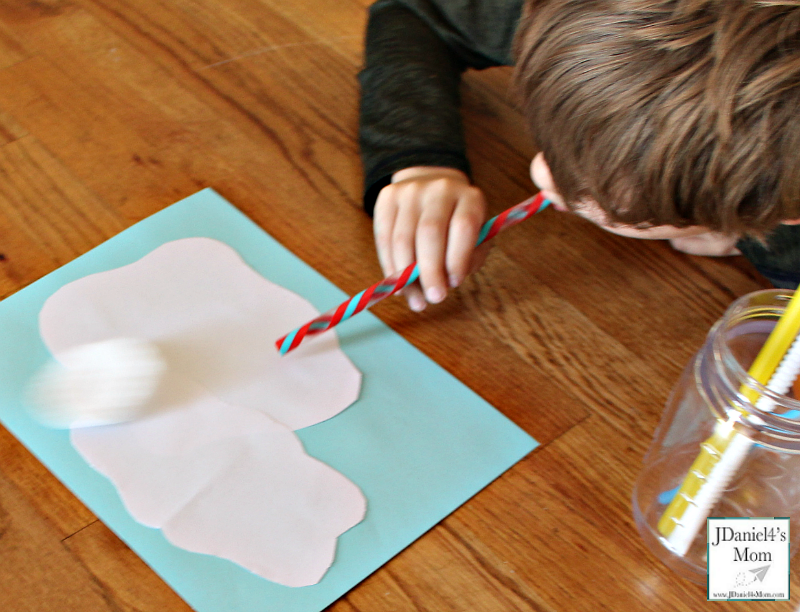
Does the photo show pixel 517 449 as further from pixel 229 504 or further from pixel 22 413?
pixel 22 413

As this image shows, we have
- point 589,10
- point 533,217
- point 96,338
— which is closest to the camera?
point 589,10

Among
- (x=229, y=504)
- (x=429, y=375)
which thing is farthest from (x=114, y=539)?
(x=429, y=375)

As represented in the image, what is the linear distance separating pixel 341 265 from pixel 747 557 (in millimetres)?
344

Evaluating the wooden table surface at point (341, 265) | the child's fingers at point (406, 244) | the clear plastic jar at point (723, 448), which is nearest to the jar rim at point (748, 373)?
the clear plastic jar at point (723, 448)

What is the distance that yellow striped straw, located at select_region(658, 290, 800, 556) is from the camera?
1.23 feet

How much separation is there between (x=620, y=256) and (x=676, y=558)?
0.82 feet

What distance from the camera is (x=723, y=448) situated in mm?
414

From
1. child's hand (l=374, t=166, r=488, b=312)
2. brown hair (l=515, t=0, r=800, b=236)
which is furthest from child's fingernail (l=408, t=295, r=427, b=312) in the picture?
brown hair (l=515, t=0, r=800, b=236)

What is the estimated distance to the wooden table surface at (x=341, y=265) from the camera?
44 centimetres

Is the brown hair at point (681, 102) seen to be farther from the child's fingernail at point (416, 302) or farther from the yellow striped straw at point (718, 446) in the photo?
the child's fingernail at point (416, 302)

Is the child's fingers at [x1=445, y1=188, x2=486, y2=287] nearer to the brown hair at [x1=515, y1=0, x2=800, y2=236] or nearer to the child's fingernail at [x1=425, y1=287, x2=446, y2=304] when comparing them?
the child's fingernail at [x1=425, y1=287, x2=446, y2=304]

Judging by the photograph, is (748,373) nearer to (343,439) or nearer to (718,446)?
(718,446)

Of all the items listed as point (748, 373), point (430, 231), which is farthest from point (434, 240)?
point (748, 373)

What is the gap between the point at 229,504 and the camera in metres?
0.45
